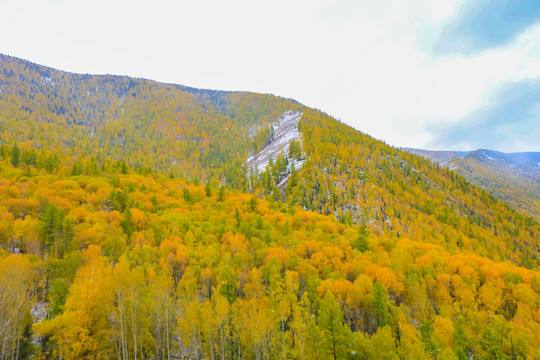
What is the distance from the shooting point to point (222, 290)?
38.3 m

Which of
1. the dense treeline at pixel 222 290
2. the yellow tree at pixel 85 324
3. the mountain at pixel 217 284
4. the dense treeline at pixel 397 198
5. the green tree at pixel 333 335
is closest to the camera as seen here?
the yellow tree at pixel 85 324

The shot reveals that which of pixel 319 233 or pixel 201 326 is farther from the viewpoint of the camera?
pixel 319 233

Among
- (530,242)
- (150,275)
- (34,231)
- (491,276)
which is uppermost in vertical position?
(34,231)

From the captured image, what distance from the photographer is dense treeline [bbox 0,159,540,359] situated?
28.5m

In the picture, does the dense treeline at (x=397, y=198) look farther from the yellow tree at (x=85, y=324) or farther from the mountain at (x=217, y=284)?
the yellow tree at (x=85, y=324)

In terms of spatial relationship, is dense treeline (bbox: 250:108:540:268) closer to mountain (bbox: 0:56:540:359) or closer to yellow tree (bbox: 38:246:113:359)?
mountain (bbox: 0:56:540:359)

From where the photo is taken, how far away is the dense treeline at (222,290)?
2855cm

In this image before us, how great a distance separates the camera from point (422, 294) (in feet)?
140

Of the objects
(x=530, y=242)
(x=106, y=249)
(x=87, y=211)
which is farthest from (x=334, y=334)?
(x=530, y=242)

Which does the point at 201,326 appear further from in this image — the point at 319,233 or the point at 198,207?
the point at 198,207

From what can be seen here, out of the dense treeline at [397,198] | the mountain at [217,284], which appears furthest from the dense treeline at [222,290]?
the dense treeline at [397,198]

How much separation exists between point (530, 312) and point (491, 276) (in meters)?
8.39

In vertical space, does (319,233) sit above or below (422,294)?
above

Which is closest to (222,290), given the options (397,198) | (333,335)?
(333,335)
